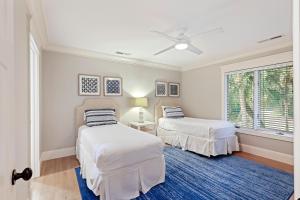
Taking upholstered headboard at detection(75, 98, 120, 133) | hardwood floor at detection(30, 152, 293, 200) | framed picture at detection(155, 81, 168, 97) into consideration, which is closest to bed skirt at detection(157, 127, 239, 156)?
hardwood floor at detection(30, 152, 293, 200)

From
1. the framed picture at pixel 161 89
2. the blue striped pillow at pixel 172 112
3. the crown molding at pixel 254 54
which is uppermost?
the crown molding at pixel 254 54

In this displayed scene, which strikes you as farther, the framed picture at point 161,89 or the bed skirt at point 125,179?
the framed picture at point 161,89

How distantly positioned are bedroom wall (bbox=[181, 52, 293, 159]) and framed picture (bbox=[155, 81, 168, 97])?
0.72 metres

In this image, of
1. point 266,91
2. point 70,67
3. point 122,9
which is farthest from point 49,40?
point 266,91

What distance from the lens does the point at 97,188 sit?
6.27 ft

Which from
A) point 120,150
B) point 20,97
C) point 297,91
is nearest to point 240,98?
point 120,150

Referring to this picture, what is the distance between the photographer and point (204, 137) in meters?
3.48

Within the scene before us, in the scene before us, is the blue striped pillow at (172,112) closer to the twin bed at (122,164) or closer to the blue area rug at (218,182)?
the blue area rug at (218,182)

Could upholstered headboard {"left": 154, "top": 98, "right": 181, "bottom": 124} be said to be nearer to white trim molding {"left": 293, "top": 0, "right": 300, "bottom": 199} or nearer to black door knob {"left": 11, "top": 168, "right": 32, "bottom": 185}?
black door knob {"left": 11, "top": 168, "right": 32, "bottom": 185}

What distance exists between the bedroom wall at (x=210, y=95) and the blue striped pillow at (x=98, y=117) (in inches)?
105

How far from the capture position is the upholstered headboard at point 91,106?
142 inches

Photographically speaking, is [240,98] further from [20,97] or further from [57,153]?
[57,153]

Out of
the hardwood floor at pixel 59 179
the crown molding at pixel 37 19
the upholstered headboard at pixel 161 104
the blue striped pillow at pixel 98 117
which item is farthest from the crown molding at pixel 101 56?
the hardwood floor at pixel 59 179

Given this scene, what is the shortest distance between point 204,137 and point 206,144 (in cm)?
15
